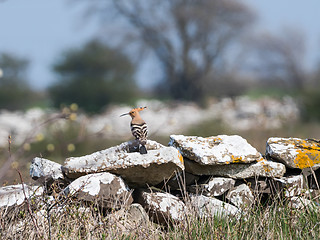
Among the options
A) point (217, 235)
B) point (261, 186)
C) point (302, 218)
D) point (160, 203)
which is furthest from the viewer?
point (261, 186)

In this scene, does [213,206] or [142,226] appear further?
[213,206]

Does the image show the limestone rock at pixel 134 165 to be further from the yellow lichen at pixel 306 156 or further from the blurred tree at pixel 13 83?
the blurred tree at pixel 13 83

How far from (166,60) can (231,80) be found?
379 centimetres

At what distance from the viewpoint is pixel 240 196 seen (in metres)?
3.43

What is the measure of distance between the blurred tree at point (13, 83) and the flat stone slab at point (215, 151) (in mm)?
17518

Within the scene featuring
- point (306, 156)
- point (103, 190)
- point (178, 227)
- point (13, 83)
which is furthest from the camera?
point (13, 83)

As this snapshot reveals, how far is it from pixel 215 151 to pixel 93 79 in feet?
59.4

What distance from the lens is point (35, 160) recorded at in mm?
3498

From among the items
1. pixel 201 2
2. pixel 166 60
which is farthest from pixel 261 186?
pixel 201 2

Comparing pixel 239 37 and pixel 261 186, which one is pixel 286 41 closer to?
pixel 239 37

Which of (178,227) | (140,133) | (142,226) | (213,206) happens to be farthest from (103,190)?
(213,206)

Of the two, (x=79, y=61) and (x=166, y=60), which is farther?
(x=166, y=60)

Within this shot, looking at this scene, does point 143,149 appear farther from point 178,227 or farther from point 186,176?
point 178,227

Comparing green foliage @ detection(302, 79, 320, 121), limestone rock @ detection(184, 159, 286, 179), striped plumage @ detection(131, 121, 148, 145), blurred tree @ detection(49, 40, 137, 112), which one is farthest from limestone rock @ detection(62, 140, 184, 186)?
blurred tree @ detection(49, 40, 137, 112)
